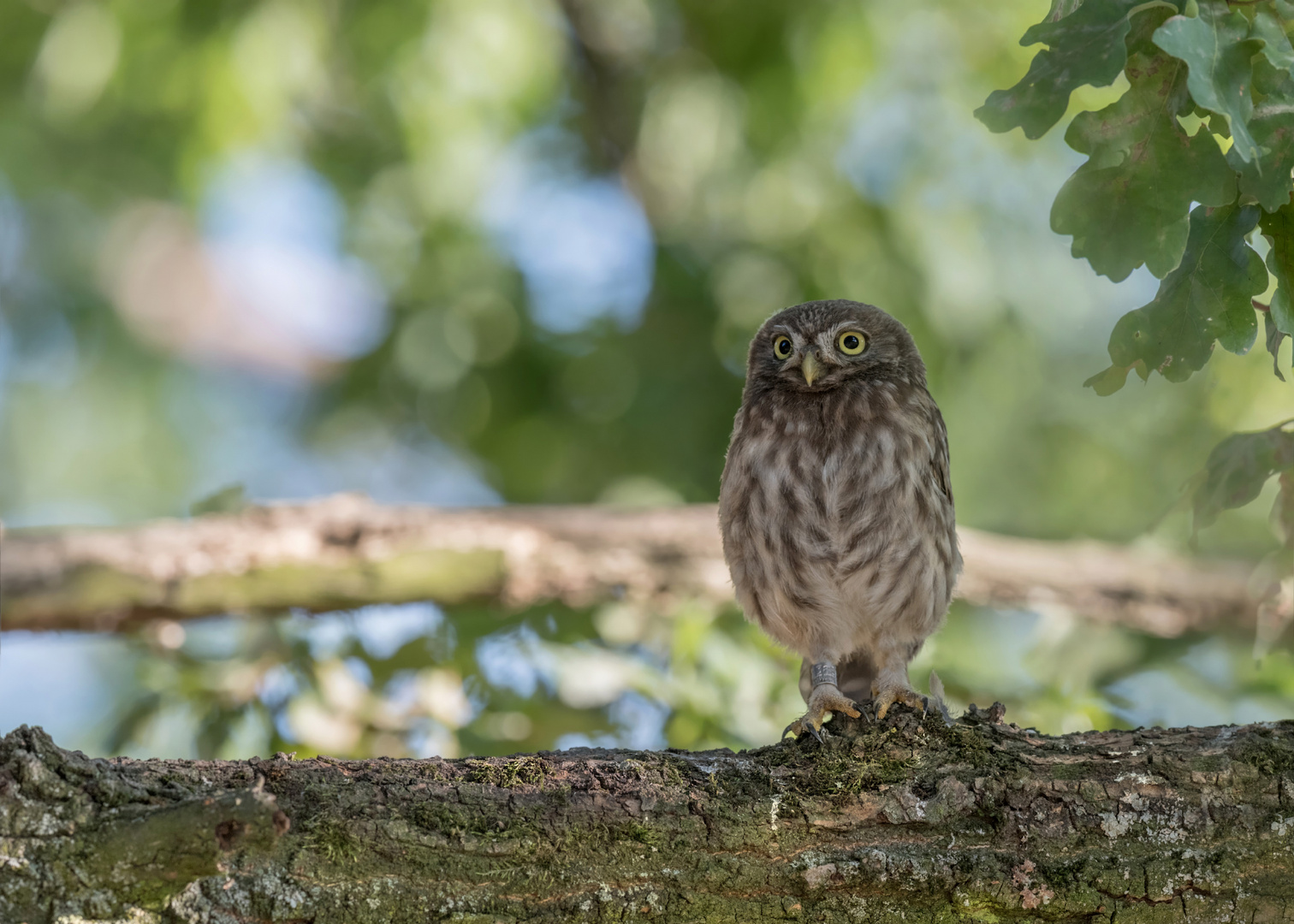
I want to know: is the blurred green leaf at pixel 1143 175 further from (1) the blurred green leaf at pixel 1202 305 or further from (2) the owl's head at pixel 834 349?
(2) the owl's head at pixel 834 349

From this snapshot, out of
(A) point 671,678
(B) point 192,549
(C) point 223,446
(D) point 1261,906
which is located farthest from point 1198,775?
(C) point 223,446

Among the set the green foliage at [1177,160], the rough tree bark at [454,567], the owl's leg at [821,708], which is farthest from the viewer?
the rough tree bark at [454,567]

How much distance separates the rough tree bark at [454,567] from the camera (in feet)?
15.1

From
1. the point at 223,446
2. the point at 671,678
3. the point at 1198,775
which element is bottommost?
the point at 1198,775

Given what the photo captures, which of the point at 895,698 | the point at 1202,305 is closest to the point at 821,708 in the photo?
the point at 895,698

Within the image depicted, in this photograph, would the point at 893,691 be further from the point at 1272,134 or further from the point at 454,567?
the point at 454,567

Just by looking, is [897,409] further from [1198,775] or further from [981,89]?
[981,89]

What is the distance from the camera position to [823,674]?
370 cm

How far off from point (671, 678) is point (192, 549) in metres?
2.04

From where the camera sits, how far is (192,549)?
4.72 metres

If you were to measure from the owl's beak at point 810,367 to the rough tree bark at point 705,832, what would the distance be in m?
1.55

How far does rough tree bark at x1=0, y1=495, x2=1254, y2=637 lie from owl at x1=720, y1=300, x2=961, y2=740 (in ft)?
4.02

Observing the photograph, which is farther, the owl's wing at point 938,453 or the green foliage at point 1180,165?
the owl's wing at point 938,453

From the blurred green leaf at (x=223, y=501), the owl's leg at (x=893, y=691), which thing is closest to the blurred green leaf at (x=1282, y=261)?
the owl's leg at (x=893, y=691)
